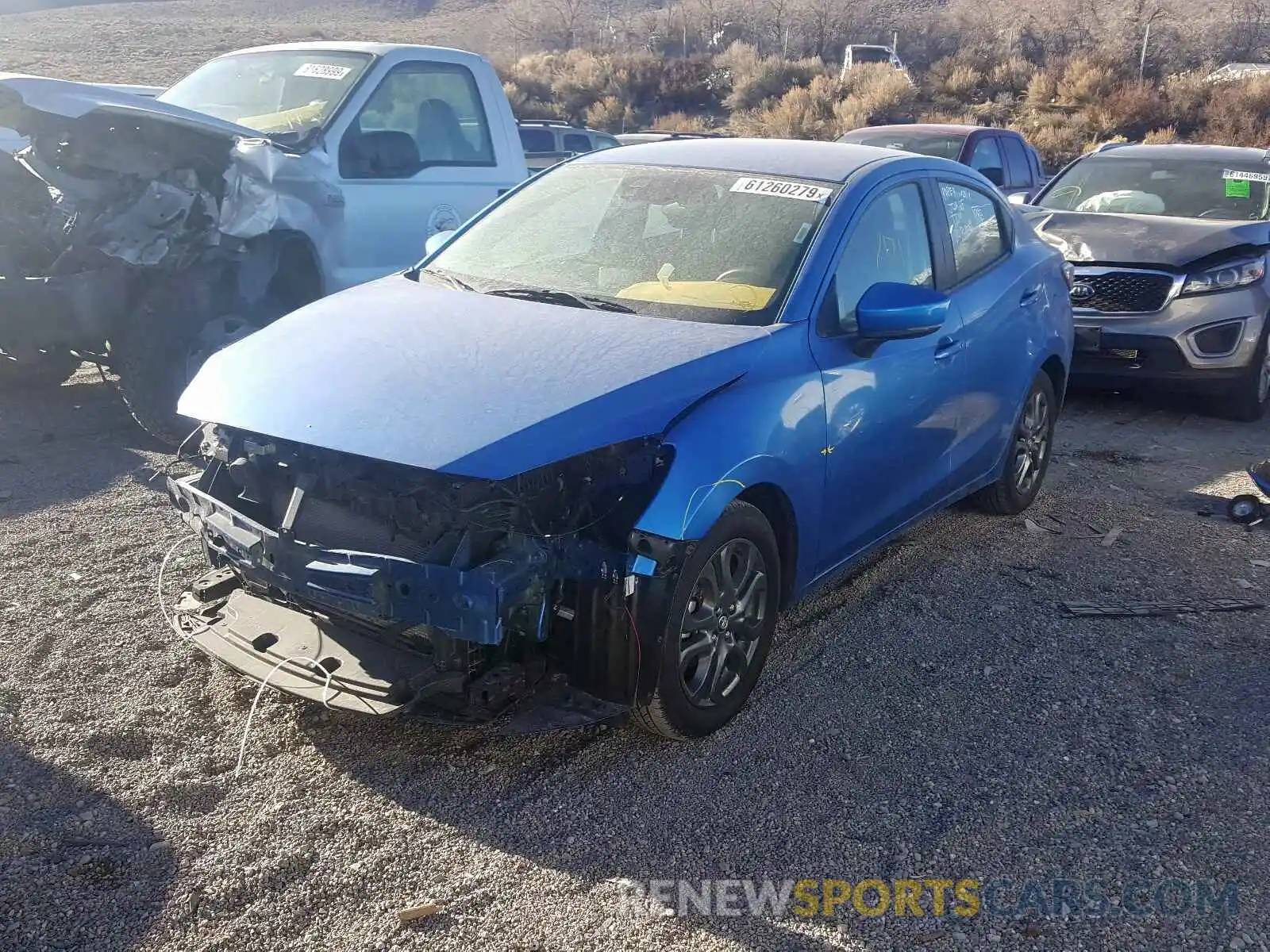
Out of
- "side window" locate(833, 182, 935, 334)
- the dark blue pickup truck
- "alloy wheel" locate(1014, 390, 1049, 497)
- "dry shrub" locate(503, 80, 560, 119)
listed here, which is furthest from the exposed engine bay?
"dry shrub" locate(503, 80, 560, 119)

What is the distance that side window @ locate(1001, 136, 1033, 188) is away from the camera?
487 inches

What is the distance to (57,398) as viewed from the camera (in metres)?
7.62

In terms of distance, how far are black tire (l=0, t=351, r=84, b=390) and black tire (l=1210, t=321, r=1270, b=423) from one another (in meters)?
7.66

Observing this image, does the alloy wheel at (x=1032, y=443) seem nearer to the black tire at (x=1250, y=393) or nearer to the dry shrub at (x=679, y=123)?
the black tire at (x=1250, y=393)

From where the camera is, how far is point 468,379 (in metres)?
3.54

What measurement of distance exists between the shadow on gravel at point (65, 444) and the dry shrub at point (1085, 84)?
1116 inches

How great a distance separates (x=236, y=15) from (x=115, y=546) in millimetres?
55701

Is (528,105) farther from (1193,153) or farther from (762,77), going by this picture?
(1193,153)

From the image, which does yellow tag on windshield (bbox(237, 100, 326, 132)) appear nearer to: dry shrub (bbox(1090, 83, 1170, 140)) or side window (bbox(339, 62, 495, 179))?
side window (bbox(339, 62, 495, 179))

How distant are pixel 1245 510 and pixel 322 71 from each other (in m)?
6.04

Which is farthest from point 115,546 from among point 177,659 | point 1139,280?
point 1139,280

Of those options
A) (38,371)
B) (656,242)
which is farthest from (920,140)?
(38,371)

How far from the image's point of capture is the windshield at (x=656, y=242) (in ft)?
13.8

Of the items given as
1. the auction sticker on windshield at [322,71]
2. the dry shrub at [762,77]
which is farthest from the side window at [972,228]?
the dry shrub at [762,77]
